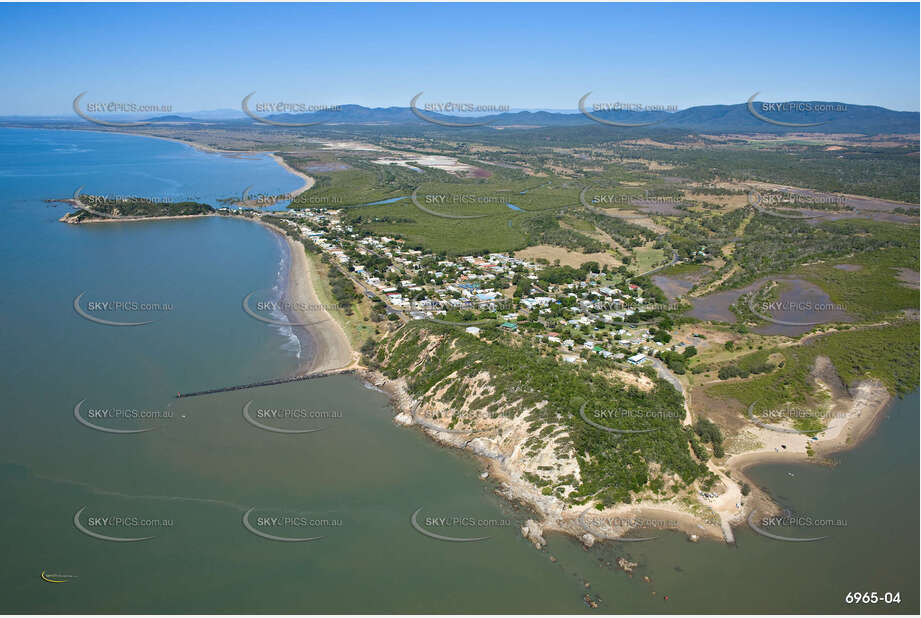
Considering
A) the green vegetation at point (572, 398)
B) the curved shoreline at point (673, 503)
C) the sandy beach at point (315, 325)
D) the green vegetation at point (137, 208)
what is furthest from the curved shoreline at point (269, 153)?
the curved shoreline at point (673, 503)

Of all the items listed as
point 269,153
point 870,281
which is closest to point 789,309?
point 870,281

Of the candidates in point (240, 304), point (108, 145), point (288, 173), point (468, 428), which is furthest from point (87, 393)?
point (108, 145)

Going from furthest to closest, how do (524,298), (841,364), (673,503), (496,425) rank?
(524,298)
(841,364)
(496,425)
(673,503)

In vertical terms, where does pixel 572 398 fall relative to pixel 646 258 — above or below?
below

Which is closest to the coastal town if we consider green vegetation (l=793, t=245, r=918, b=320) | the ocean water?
the ocean water

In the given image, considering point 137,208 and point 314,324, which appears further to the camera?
point 137,208

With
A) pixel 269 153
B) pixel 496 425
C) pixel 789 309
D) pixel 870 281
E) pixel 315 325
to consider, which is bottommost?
pixel 496 425

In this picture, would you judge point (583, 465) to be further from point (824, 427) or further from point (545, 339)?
point (824, 427)

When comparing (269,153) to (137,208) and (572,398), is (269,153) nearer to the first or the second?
(137,208)

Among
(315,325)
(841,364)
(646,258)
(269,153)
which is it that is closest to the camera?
(841,364)
